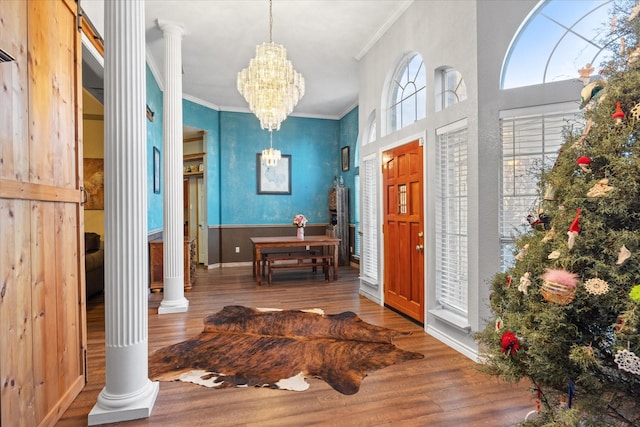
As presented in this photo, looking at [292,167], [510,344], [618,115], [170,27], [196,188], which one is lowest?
[510,344]

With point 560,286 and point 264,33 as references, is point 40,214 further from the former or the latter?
point 264,33

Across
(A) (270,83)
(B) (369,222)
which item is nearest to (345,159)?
(B) (369,222)

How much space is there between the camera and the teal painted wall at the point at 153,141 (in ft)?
17.4

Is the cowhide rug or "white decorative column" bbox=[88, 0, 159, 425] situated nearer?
"white decorative column" bbox=[88, 0, 159, 425]

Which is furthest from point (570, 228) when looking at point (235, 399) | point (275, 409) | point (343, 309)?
point (343, 309)

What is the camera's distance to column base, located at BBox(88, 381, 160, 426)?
6.72 ft

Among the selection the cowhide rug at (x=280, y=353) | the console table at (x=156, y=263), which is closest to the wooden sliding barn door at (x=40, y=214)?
the cowhide rug at (x=280, y=353)

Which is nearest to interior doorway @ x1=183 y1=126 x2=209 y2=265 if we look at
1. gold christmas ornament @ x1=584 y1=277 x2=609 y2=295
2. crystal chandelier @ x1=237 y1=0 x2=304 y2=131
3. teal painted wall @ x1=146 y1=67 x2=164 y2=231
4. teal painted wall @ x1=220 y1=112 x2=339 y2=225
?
teal painted wall @ x1=220 y1=112 x2=339 y2=225

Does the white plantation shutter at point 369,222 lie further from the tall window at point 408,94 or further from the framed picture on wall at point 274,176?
the framed picture on wall at point 274,176

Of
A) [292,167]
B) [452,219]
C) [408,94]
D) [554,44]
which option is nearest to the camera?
[554,44]

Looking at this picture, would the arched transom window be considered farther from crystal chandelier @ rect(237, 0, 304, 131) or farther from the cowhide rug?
the cowhide rug

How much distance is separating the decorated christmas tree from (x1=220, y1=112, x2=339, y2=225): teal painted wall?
7.09 meters

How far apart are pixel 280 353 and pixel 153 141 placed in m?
4.25

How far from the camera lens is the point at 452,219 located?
3.33m
